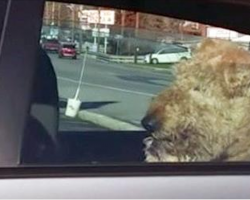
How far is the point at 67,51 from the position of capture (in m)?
2.74

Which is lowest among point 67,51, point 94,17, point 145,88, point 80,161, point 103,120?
point 80,161

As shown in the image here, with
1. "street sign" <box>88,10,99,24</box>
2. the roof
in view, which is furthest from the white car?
"street sign" <box>88,10,99,24</box>

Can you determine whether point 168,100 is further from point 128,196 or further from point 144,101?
point 128,196

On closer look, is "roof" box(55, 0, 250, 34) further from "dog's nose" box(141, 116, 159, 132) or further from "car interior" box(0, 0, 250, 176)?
"dog's nose" box(141, 116, 159, 132)

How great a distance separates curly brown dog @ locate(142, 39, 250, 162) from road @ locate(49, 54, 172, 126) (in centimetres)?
8

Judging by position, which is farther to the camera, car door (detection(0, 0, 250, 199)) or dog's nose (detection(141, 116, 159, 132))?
dog's nose (detection(141, 116, 159, 132))

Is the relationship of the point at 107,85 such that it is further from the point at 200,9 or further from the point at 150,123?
the point at 200,9

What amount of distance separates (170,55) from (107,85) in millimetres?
236

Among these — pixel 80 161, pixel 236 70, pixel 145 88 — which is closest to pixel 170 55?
pixel 145 88

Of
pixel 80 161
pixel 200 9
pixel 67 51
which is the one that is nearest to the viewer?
pixel 80 161

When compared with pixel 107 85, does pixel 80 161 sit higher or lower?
lower

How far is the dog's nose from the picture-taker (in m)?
2.81

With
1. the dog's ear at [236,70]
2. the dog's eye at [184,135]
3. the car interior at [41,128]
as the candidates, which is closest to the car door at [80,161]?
the car interior at [41,128]

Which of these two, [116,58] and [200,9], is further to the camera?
[200,9]
